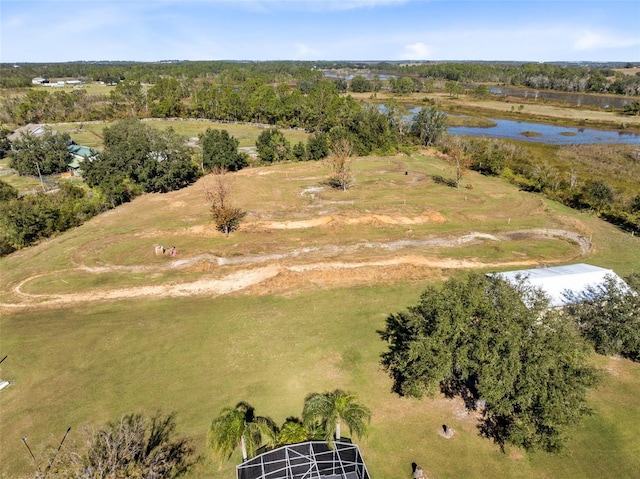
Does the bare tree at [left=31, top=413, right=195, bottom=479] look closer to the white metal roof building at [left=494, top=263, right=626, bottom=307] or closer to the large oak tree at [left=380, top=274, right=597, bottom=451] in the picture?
the large oak tree at [left=380, top=274, right=597, bottom=451]

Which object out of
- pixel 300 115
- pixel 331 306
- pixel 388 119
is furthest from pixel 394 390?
pixel 300 115

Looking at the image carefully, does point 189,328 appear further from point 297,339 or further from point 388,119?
point 388,119

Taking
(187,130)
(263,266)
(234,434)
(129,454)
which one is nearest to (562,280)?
(263,266)

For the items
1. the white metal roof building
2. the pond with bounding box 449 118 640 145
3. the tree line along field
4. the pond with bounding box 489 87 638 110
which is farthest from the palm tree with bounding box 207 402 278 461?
the pond with bounding box 489 87 638 110

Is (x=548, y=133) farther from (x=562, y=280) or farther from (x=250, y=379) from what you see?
(x=250, y=379)

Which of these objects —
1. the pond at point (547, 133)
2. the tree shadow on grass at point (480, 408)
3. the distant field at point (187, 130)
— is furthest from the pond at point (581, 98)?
the tree shadow on grass at point (480, 408)

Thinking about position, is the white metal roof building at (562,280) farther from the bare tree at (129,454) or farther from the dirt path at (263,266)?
the bare tree at (129,454)
